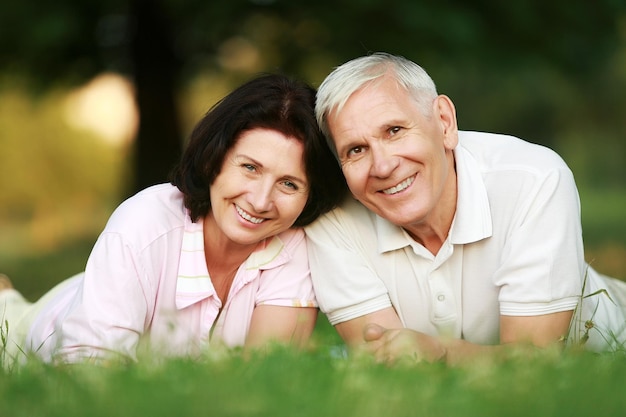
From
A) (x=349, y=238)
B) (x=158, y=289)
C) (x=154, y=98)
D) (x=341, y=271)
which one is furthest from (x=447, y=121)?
(x=154, y=98)

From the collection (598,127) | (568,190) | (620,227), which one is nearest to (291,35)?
(620,227)

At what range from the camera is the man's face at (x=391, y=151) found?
3582 mm

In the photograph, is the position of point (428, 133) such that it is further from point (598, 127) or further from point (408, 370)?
point (598, 127)

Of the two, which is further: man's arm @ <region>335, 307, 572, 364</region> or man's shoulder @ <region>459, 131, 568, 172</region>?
man's shoulder @ <region>459, 131, 568, 172</region>

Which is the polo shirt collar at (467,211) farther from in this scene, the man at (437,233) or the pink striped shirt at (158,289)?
the pink striped shirt at (158,289)

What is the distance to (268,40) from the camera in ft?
36.8

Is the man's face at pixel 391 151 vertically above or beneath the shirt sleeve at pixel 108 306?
above

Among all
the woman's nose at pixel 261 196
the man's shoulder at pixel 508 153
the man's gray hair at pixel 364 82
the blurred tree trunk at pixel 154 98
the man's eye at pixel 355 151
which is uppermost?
the man's gray hair at pixel 364 82

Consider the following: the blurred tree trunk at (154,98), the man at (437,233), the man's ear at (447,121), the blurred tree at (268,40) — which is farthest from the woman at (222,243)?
the blurred tree trunk at (154,98)

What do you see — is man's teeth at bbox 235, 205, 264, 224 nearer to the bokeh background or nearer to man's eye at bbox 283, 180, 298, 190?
man's eye at bbox 283, 180, 298, 190

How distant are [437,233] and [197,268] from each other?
41.6 inches

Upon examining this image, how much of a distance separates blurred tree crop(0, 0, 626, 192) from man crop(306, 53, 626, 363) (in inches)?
176

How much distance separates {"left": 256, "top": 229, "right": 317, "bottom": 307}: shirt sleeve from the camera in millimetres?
3953

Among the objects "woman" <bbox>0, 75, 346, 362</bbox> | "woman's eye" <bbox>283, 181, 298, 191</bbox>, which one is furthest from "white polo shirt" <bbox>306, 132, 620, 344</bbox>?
"woman's eye" <bbox>283, 181, 298, 191</bbox>
